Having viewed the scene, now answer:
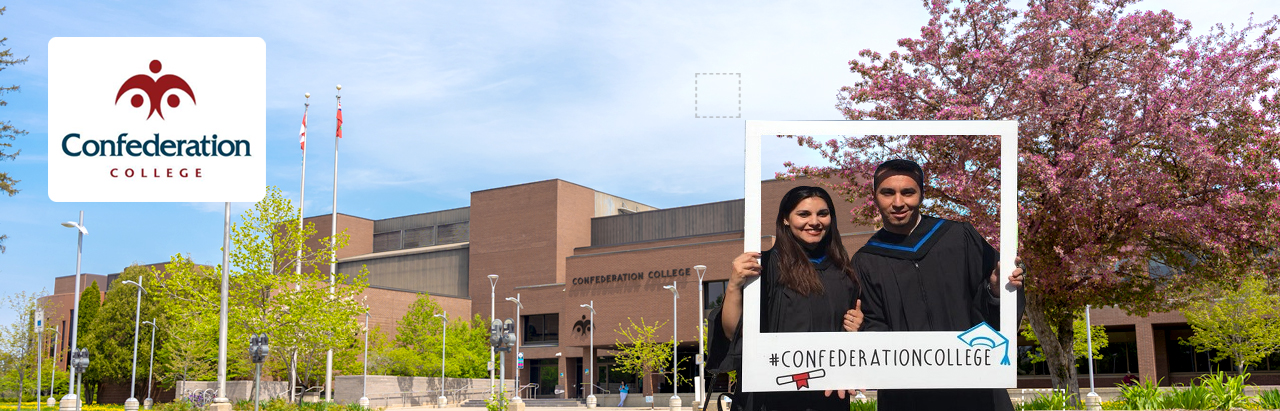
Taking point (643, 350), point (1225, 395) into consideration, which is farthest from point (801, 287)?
point (643, 350)

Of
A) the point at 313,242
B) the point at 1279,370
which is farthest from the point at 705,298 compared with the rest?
the point at 313,242

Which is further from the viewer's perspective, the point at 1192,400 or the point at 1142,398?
the point at 1142,398

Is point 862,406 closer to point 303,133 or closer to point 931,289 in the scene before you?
point 931,289

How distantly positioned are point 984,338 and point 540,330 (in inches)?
2708

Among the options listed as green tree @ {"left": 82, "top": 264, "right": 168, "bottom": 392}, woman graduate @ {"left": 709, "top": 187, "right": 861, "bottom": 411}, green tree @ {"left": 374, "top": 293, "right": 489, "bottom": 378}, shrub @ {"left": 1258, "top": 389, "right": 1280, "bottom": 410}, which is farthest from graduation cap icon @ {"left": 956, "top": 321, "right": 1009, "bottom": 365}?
green tree @ {"left": 82, "top": 264, "right": 168, "bottom": 392}

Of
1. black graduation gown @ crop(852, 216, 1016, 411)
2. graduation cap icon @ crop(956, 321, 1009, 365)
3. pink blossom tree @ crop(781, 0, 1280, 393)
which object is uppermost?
pink blossom tree @ crop(781, 0, 1280, 393)

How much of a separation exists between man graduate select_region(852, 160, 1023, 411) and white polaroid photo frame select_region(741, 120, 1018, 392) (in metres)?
0.11

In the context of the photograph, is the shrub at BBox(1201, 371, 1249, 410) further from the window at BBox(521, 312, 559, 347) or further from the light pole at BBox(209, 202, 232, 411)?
the window at BBox(521, 312, 559, 347)

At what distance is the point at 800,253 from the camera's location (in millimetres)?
8953

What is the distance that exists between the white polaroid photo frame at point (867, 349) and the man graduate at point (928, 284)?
114 mm

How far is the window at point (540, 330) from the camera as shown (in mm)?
75250

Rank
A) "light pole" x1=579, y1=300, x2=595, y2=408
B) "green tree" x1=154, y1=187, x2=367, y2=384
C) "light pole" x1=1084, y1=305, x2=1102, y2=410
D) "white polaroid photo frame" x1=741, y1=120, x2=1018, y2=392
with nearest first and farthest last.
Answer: "white polaroid photo frame" x1=741, y1=120, x2=1018, y2=392 → "light pole" x1=1084, y1=305, x2=1102, y2=410 → "green tree" x1=154, y1=187, x2=367, y2=384 → "light pole" x1=579, y1=300, x2=595, y2=408

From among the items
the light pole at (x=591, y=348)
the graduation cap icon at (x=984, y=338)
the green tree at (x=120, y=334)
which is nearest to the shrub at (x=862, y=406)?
the graduation cap icon at (x=984, y=338)

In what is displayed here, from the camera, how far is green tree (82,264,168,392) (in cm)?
6612
